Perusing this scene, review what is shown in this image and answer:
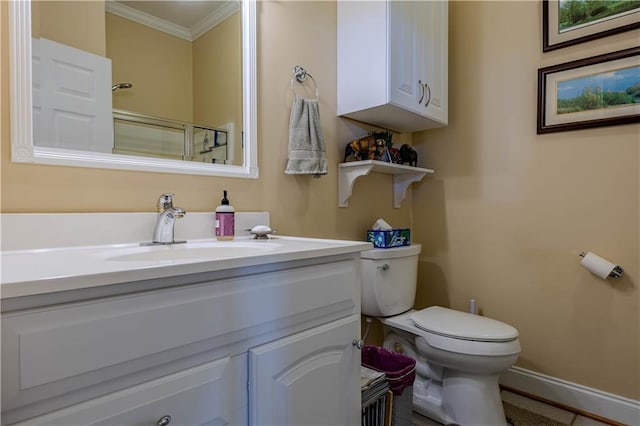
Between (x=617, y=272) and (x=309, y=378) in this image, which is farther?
(x=617, y=272)

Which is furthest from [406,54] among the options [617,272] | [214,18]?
[617,272]

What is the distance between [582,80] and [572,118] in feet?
0.59

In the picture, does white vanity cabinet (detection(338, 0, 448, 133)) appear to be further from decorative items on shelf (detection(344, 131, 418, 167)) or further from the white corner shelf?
the white corner shelf

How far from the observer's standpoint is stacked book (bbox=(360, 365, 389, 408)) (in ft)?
3.79

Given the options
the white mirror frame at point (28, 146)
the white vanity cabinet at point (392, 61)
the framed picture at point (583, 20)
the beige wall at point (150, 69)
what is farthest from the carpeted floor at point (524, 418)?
the beige wall at point (150, 69)

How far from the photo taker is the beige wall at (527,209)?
1.55 meters

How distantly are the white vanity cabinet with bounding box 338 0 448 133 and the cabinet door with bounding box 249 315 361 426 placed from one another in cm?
105

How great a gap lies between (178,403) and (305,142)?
1063 mm

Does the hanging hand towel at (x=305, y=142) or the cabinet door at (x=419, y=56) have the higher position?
the cabinet door at (x=419, y=56)

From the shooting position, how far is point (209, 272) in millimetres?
661

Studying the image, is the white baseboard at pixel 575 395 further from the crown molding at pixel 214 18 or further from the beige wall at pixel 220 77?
the crown molding at pixel 214 18

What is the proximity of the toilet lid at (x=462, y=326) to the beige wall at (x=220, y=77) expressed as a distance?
108 cm

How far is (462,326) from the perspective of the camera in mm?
1484

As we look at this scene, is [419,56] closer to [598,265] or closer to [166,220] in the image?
[598,265]
